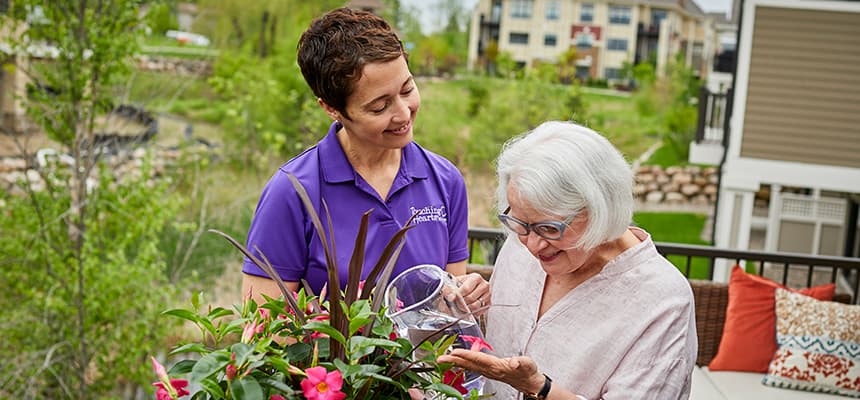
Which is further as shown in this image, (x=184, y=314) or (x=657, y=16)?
(x=657, y=16)

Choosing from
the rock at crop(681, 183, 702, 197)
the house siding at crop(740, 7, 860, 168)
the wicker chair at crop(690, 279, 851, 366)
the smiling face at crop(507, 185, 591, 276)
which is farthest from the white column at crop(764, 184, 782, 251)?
the rock at crop(681, 183, 702, 197)

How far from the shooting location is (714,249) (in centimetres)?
336

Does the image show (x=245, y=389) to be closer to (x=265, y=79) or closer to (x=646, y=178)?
(x=265, y=79)

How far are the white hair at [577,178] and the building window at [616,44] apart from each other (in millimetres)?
24344

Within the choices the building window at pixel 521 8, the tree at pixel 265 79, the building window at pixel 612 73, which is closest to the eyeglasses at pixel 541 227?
the tree at pixel 265 79

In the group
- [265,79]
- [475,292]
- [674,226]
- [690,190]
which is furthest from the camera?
[690,190]

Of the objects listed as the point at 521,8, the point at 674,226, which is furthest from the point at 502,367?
the point at 521,8

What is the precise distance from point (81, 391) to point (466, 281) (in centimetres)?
450

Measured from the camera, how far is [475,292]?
1.55m

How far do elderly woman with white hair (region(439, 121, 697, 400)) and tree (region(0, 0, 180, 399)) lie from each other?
389cm

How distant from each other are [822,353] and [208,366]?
2.60m

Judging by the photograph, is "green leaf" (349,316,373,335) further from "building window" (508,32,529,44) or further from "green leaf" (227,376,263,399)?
"building window" (508,32,529,44)

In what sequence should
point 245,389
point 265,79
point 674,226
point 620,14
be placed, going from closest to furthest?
point 245,389
point 265,79
point 674,226
point 620,14

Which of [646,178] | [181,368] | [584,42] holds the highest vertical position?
[584,42]
